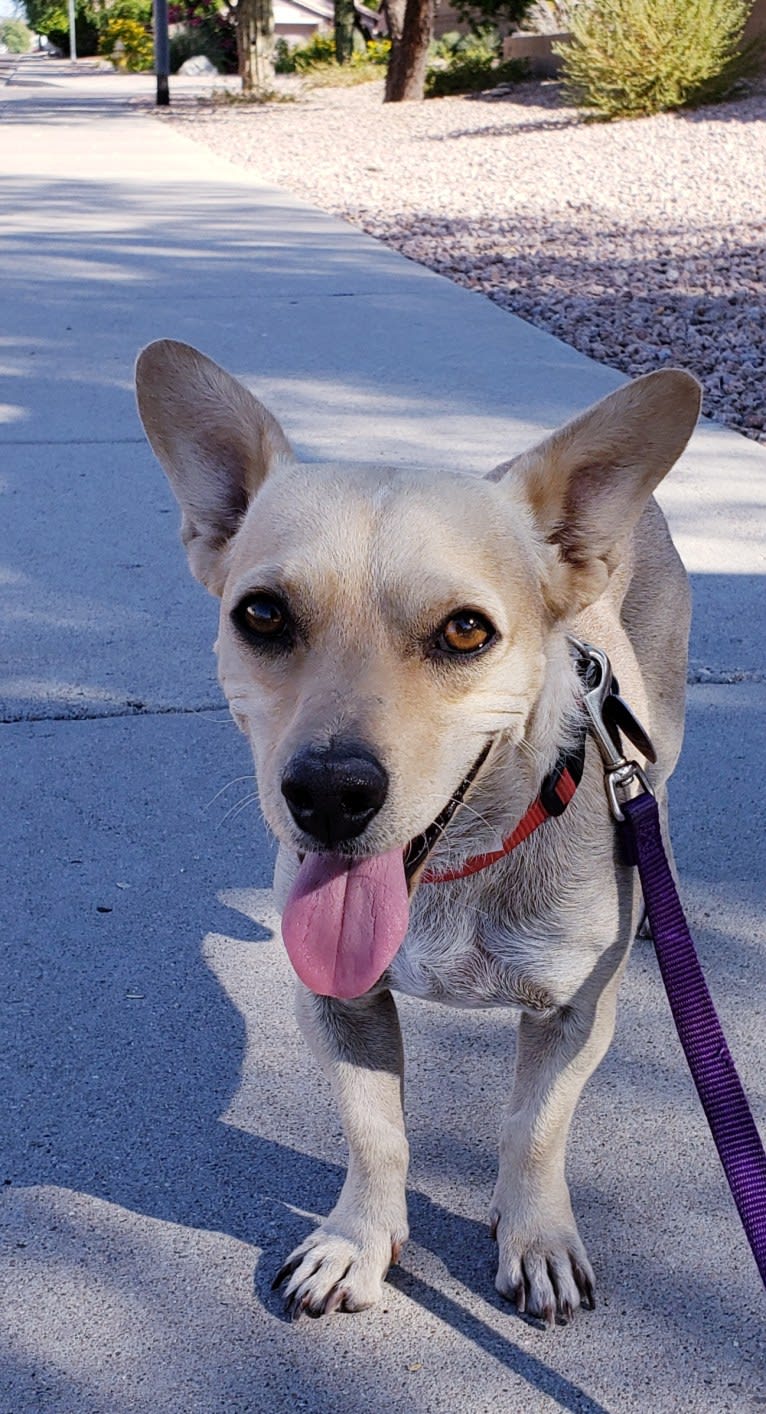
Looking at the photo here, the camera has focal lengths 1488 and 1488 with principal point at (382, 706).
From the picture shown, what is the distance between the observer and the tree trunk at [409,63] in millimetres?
25562

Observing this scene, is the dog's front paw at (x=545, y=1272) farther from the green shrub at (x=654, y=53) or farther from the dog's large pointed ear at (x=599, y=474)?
the green shrub at (x=654, y=53)

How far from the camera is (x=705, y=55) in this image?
790 inches

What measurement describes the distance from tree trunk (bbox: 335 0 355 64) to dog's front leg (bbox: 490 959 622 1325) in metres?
40.1

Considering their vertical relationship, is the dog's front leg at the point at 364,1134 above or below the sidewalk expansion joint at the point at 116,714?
above

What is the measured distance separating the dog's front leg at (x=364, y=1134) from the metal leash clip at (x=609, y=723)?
0.58m

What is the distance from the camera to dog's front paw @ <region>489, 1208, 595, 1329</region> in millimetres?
2576

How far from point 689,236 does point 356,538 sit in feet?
38.7

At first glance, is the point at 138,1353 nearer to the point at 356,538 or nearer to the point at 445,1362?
the point at 445,1362

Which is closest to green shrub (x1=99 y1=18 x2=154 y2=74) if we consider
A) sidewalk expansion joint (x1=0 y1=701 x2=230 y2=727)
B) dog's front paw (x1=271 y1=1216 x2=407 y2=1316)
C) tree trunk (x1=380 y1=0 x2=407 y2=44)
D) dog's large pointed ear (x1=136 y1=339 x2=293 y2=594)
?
tree trunk (x1=380 y1=0 x2=407 y2=44)

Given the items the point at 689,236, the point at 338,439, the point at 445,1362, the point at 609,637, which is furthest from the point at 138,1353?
the point at 689,236

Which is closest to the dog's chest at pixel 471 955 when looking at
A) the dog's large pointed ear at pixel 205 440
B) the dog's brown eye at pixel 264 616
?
the dog's brown eye at pixel 264 616

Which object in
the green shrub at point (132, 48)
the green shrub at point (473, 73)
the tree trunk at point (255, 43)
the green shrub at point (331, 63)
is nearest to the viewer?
the green shrub at point (473, 73)

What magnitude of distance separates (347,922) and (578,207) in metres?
14.0

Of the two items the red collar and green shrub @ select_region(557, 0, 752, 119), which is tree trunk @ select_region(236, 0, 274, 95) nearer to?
green shrub @ select_region(557, 0, 752, 119)
